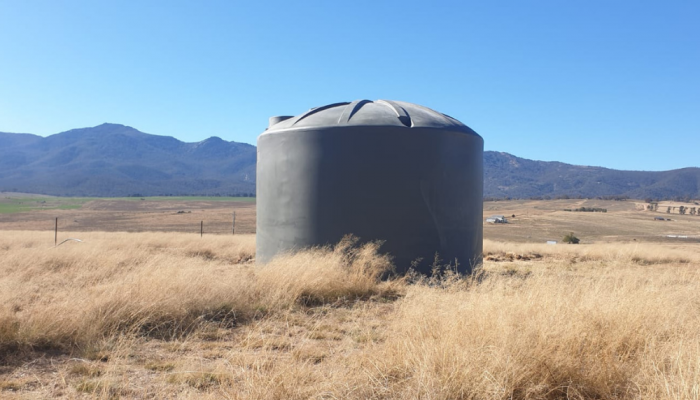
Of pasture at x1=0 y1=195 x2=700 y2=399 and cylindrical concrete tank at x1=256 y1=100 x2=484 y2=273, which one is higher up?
cylindrical concrete tank at x1=256 y1=100 x2=484 y2=273

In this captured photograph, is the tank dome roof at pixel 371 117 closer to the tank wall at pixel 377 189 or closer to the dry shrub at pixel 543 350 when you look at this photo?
the tank wall at pixel 377 189

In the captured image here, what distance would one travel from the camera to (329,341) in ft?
17.7

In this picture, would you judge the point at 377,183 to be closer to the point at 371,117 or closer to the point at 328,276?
the point at 371,117

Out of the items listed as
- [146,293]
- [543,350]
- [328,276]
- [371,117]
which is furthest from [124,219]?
[543,350]

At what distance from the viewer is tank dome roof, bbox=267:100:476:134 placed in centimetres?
948

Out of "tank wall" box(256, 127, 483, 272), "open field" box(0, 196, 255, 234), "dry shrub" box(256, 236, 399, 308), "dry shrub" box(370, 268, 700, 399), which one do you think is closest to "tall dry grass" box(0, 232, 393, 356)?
"dry shrub" box(256, 236, 399, 308)

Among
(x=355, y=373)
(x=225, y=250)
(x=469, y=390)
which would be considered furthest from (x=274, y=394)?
(x=225, y=250)

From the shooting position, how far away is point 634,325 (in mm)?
4395

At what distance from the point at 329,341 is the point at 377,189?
4.26 m

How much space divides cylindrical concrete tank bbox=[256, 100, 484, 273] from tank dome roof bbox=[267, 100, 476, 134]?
22 millimetres

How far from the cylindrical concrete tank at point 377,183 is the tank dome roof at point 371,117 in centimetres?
2

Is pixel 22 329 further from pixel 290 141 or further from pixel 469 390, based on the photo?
pixel 290 141

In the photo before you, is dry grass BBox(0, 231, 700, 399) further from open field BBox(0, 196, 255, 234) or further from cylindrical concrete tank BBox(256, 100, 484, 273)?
open field BBox(0, 196, 255, 234)

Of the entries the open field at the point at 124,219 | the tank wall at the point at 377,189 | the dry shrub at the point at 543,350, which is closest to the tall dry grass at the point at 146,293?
the tank wall at the point at 377,189
